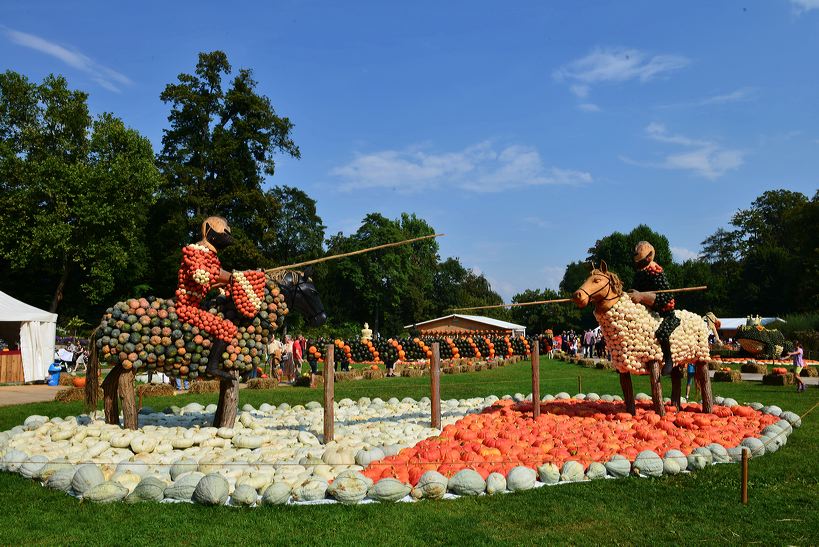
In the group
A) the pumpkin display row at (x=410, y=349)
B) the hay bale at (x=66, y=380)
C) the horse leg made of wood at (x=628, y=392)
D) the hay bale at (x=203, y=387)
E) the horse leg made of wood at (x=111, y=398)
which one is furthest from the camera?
the pumpkin display row at (x=410, y=349)

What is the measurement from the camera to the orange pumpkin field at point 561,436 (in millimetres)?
7359

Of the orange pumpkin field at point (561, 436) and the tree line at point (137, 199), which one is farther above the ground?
the tree line at point (137, 199)

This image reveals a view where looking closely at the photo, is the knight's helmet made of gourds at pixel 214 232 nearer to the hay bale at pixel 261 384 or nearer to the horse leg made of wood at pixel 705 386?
the horse leg made of wood at pixel 705 386

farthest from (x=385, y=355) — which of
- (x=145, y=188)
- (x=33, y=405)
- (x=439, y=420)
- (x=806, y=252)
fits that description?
(x=806, y=252)

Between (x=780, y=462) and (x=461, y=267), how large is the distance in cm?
7157

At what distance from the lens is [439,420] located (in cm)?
1016

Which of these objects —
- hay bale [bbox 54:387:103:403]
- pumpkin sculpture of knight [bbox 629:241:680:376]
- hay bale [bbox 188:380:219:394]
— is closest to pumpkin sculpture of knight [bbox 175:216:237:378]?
pumpkin sculpture of knight [bbox 629:241:680:376]

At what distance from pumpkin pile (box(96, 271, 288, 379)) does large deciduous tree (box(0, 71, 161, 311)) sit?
25077 millimetres

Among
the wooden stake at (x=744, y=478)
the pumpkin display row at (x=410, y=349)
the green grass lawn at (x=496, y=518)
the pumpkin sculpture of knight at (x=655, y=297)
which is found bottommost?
the green grass lawn at (x=496, y=518)

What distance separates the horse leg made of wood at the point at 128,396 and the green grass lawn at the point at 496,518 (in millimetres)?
1932

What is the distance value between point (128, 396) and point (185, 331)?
1207 mm

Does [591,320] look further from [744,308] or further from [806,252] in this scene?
[806,252]

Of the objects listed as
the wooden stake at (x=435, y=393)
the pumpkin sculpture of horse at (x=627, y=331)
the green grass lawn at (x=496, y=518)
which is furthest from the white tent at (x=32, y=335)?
the pumpkin sculpture of horse at (x=627, y=331)

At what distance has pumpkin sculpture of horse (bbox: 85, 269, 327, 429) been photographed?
901 cm
